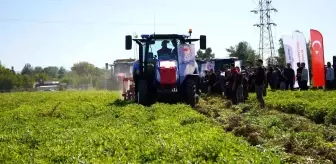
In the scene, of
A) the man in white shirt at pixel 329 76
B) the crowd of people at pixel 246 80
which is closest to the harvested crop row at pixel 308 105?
the crowd of people at pixel 246 80

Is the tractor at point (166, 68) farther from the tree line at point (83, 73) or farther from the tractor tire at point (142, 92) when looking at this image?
the tree line at point (83, 73)

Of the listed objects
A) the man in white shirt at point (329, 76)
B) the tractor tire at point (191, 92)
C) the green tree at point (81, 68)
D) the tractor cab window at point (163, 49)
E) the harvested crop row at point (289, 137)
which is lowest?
the harvested crop row at point (289, 137)

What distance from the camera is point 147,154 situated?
22.3 feet

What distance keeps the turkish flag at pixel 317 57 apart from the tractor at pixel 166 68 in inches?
312

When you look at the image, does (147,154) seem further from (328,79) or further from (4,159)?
(328,79)

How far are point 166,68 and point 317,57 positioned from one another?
10.0 meters

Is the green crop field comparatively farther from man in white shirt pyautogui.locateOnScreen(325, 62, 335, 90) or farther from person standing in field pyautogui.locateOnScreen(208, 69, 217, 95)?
person standing in field pyautogui.locateOnScreen(208, 69, 217, 95)

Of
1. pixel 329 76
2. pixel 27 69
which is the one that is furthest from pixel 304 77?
pixel 27 69

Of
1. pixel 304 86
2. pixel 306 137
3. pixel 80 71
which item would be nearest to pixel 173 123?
pixel 306 137

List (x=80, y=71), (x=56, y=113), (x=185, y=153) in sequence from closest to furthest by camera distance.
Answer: (x=185, y=153) < (x=56, y=113) < (x=80, y=71)

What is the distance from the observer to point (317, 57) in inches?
938

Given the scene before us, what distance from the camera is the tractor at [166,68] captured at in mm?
17562

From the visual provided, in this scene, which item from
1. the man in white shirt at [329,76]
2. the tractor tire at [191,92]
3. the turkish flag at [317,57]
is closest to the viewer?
the tractor tire at [191,92]

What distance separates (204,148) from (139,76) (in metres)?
11.8
